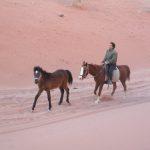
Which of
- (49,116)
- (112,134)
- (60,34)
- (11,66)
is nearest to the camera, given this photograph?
(112,134)

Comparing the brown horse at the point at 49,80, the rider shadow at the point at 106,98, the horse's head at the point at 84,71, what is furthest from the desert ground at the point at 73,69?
the horse's head at the point at 84,71

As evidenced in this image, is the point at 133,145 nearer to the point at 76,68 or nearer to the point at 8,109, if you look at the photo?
the point at 8,109

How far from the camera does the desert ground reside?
1403 cm

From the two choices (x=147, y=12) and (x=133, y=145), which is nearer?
(x=133, y=145)

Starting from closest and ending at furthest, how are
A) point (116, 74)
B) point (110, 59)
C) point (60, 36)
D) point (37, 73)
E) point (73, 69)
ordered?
point (37, 73) → point (110, 59) → point (116, 74) → point (73, 69) → point (60, 36)

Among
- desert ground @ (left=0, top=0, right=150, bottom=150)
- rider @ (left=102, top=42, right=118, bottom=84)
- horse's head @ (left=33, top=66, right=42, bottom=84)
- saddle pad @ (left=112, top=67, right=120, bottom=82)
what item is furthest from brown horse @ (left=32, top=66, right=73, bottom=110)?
saddle pad @ (left=112, top=67, right=120, bottom=82)

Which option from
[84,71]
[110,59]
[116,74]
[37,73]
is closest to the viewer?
[37,73]

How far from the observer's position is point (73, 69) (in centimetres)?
2780

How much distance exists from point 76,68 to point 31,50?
2.76 meters

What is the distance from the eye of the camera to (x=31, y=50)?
28.9 metres

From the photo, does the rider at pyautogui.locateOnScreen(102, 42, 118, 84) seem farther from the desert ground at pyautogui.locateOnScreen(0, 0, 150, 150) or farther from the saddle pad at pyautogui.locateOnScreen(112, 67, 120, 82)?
the desert ground at pyautogui.locateOnScreen(0, 0, 150, 150)

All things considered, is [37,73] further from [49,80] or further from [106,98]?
[106,98]

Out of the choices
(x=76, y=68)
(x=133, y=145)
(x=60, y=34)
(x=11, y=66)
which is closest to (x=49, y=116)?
(x=133, y=145)

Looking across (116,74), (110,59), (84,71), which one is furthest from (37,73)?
(116,74)
